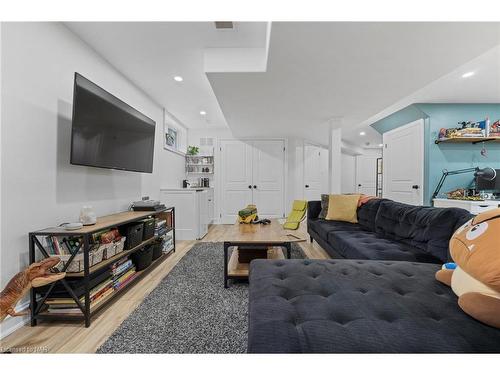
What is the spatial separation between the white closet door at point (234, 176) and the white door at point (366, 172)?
422 cm

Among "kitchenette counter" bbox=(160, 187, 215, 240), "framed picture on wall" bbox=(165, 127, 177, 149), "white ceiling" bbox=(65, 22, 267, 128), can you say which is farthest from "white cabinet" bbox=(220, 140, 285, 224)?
"white ceiling" bbox=(65, 22, 267, 128)

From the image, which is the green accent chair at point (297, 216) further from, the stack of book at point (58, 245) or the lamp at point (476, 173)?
the stack of book at point (58, 245)

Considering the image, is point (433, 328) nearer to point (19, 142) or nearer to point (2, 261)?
point (2, 261)

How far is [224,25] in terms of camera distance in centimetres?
187

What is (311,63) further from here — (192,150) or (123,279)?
(192,150)

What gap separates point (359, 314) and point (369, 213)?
213cm

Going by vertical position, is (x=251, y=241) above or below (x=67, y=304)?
above

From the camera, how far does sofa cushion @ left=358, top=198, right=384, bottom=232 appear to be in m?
2.60

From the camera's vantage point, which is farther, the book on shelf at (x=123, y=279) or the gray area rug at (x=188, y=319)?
the book on shelf at (x=123, y=279)

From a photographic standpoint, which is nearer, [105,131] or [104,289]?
[104,289]

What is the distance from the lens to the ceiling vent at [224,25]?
1.82 meters

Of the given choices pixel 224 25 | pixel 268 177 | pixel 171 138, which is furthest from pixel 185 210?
pixel 224 25

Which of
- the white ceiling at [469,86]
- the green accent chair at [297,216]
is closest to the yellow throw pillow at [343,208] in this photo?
the green accent chair at [297,216]
